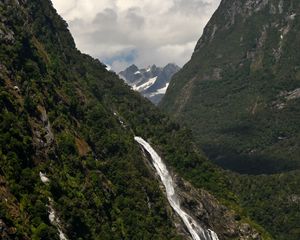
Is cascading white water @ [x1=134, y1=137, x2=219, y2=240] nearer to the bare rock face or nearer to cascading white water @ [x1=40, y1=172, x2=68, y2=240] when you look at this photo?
the bare rock face

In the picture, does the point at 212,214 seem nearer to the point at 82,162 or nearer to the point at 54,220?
the point at 82,162

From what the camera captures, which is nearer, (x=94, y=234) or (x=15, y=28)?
(x=94, y=234)

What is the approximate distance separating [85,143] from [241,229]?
46.6 metres

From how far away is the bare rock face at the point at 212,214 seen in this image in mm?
155000

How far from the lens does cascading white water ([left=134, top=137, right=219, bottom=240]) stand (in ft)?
482

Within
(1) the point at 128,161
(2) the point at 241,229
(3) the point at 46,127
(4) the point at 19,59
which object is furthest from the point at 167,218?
(4) the point at 19,59

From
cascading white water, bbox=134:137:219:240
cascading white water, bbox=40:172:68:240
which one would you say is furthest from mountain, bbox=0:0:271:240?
cascading white water, bbox=134:137:219:240

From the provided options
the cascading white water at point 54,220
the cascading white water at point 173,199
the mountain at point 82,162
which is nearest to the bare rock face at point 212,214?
the mountain at point 82,162

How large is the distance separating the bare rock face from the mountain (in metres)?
0.32

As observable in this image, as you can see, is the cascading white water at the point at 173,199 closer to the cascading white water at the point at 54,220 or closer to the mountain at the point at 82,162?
the mountain at the point at 82,162

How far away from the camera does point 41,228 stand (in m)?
93.3

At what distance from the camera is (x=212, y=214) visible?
15950 cm

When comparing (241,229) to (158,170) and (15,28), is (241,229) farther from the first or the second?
(15,28)

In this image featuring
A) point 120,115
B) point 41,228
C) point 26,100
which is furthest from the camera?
point 120,115
